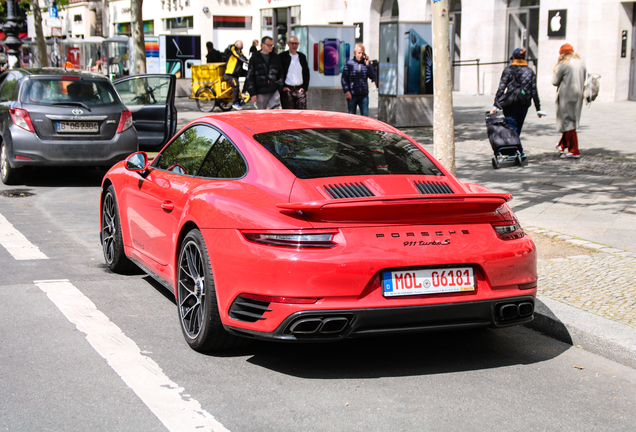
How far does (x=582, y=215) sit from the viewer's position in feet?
28.9

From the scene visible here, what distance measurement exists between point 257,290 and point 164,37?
90.6ft

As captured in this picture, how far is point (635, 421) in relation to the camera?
3793 mm

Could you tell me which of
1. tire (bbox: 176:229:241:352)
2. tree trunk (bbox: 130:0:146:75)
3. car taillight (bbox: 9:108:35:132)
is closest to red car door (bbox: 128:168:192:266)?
tire (bbox: 176:229:241:352)

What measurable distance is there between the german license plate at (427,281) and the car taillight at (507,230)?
32 cm

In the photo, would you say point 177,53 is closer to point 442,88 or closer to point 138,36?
point 138,36

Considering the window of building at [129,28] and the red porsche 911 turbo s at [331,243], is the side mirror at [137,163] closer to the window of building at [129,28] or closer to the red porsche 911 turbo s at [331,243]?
the red porsche 911 turbo s at [331,243]

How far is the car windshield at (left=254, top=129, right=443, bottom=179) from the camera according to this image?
457 cm

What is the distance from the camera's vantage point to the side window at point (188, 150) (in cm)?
519

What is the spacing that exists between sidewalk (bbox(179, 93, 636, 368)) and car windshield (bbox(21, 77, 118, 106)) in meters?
5.43

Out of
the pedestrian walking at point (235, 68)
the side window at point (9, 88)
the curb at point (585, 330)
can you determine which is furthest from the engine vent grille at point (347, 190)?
the pedestrian walking at point (235, 68)

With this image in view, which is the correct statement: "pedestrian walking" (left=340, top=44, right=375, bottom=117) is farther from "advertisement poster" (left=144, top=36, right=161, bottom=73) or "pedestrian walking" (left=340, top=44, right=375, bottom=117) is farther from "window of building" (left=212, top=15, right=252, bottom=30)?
"window of building" (left=212, top=15, right=252, bottom=30)

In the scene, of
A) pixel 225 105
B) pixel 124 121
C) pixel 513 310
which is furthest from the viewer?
pixel 225 105

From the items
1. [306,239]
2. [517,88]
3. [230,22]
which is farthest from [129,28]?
[306,239]

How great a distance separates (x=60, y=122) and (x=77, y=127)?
0.77 feet
